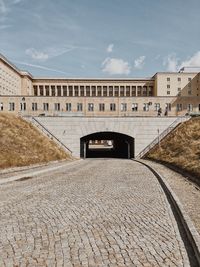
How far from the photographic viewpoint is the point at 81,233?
363 inches

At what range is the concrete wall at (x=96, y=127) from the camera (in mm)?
53406

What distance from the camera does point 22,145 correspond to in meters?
41.5

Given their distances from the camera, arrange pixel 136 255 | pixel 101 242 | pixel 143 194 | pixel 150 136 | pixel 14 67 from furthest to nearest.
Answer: pixel 14 67 → pixel 150 136 → pixel 143 194 → pixel 101 242 → pixel 136 255

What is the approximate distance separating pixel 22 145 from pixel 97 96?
27.8m

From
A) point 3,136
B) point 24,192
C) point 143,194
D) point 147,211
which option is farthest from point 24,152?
point 147,211

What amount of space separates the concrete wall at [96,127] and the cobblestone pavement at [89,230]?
3726 cm

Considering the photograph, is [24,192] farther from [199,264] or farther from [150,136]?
[150,136]

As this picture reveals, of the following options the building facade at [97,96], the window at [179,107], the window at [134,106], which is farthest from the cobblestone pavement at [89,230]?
the window at [179,107]

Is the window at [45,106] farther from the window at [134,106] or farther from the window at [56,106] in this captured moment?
the window at [134,106]

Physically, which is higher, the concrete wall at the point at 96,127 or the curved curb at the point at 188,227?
the concrete wall at the point at 96,127

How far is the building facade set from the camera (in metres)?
63.8

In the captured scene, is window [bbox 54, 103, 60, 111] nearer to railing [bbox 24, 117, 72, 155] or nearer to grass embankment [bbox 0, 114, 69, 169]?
railing [bbox 24, 117, 72, 155]

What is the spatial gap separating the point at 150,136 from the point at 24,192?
130 feet

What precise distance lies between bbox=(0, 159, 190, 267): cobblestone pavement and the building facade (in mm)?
44539
